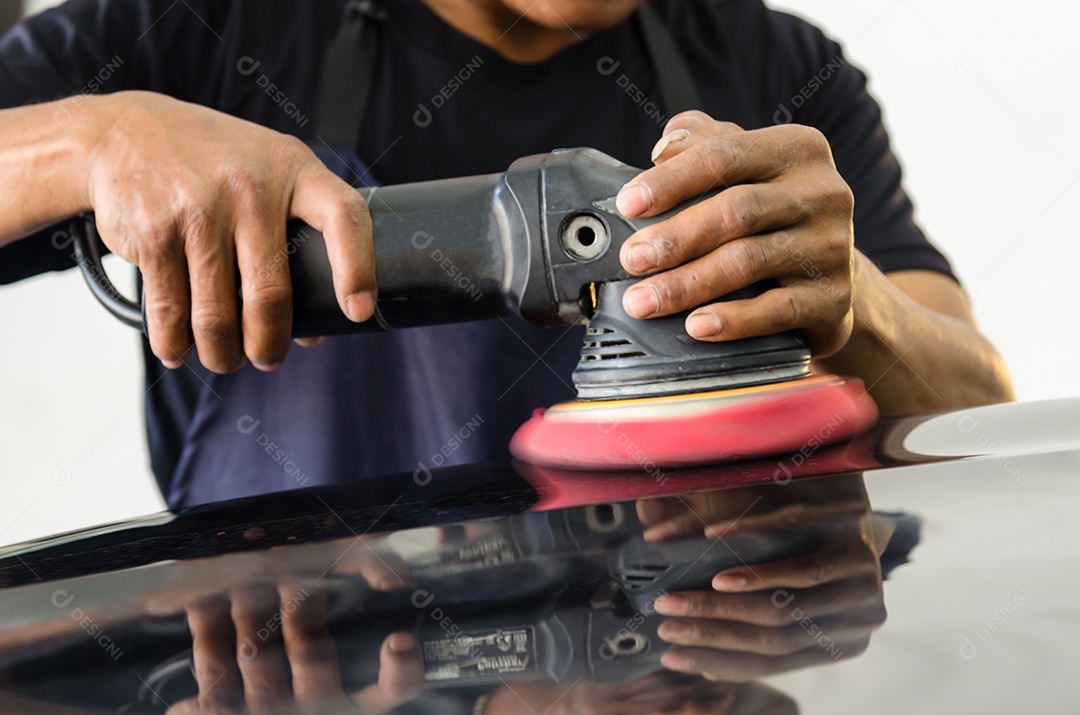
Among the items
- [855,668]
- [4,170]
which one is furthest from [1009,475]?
[4,170]

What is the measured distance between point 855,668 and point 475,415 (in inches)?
36.7

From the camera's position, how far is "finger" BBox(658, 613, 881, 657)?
0.32 meters

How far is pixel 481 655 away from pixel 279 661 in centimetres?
9

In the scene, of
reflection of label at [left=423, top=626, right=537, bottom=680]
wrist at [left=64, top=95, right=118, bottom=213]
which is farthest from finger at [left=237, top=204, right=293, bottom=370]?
reflection of label at [left=423, top=626, right=537, bottom=680]

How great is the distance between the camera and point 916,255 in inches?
55.6

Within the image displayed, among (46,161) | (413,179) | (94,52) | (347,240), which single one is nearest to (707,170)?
(347,240)

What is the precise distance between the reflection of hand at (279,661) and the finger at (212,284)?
0.34 meters

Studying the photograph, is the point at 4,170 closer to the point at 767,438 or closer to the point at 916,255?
the point at 767,438

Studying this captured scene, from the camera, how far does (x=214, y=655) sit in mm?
378

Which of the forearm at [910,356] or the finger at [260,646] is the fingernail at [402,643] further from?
the forearm at [910,356]

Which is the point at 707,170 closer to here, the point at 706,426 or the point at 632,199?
the point at 632,199

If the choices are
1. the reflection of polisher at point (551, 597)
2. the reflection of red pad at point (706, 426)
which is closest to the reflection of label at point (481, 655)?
the reflection of polisher at point (551, 597)

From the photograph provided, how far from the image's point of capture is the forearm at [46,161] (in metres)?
0.81

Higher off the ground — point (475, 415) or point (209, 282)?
point (209, 282)
